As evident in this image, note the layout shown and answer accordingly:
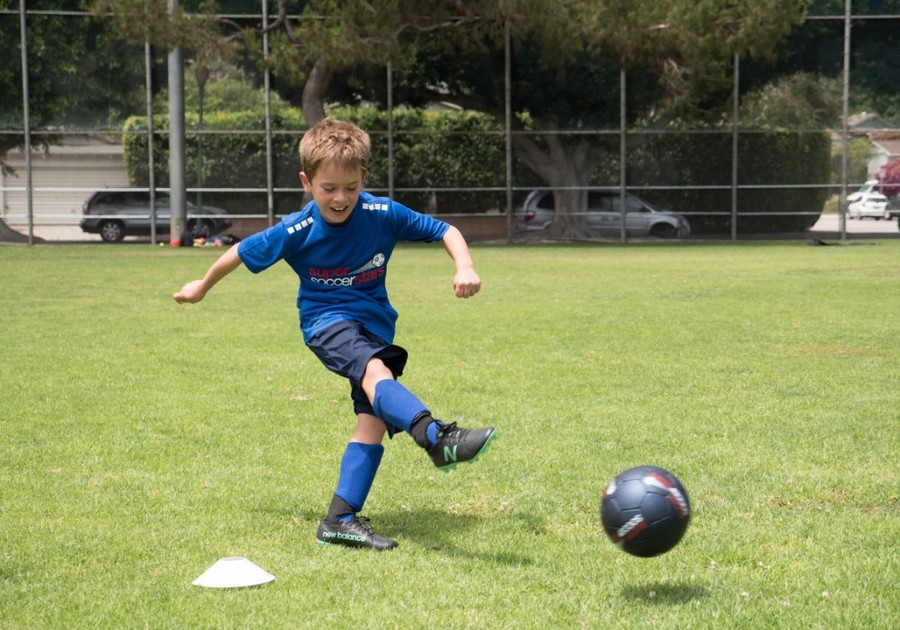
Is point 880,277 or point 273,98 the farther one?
point 273,98

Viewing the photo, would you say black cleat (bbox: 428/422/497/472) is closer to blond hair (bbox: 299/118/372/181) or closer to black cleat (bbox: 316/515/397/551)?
black cleat (bbox: 316/515/397/551)

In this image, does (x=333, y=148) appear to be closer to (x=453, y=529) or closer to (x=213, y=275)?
(x=213, y=275)

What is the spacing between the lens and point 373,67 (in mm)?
30688

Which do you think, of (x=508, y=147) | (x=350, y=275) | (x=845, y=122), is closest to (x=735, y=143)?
(x=845, y=122)

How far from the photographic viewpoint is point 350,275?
196 inches

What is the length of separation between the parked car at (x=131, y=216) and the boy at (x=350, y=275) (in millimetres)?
26338

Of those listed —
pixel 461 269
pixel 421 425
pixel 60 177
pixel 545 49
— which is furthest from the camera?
pixel 60 177

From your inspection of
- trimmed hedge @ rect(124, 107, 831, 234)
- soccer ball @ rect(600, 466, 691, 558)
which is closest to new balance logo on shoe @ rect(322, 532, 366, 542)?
soccer ball @ rect(600, 466, 691, 558)

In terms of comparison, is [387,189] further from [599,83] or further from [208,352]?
[208,352]

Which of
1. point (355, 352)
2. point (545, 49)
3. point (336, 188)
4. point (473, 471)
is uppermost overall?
point (545, 49)

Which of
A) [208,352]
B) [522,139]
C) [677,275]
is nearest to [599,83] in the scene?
[522,139]

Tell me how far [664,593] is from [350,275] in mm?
1888

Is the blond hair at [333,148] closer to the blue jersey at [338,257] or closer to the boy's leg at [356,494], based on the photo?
the blue jersey at [338,257]

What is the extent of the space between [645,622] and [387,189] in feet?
92.9
